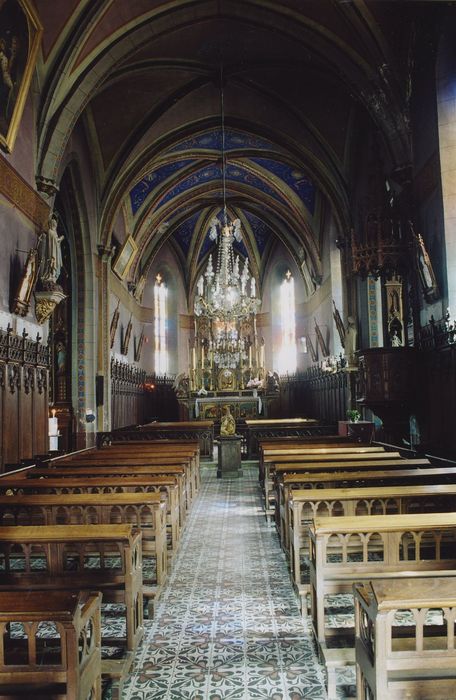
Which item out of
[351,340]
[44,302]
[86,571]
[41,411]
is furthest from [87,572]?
[351,340]

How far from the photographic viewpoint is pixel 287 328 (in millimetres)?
31281

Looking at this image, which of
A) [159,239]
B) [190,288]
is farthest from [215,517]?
[190,288]

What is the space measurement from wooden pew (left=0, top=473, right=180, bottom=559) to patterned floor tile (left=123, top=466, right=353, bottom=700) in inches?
21.6

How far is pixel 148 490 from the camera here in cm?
681

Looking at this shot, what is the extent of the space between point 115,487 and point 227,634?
2673mm

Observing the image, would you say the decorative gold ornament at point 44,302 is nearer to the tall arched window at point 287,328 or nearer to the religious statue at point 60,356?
the religious statue at point 60,356

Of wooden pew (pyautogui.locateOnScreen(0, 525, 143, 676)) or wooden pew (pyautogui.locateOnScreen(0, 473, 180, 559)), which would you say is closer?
wooden pew (pyautogui.locateOnScreen(0, 525, 143, 676))

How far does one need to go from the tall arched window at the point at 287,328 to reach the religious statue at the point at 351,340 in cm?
1183

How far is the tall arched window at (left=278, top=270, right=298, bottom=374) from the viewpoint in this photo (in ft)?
101

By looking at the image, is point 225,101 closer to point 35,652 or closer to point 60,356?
point 60,356

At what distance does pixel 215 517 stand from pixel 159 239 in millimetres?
20986

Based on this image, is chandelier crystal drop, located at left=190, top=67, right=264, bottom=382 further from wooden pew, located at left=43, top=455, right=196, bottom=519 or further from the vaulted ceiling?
wooden pew, located at left=43, top=455, right=196, bottom=519

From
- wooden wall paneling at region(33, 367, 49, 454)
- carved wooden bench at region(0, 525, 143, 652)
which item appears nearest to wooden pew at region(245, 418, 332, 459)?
wooden wall paneling at region(33, 367, 49, 454)

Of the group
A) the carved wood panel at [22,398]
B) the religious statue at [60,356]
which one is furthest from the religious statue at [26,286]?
the religious statue at [60,356]
